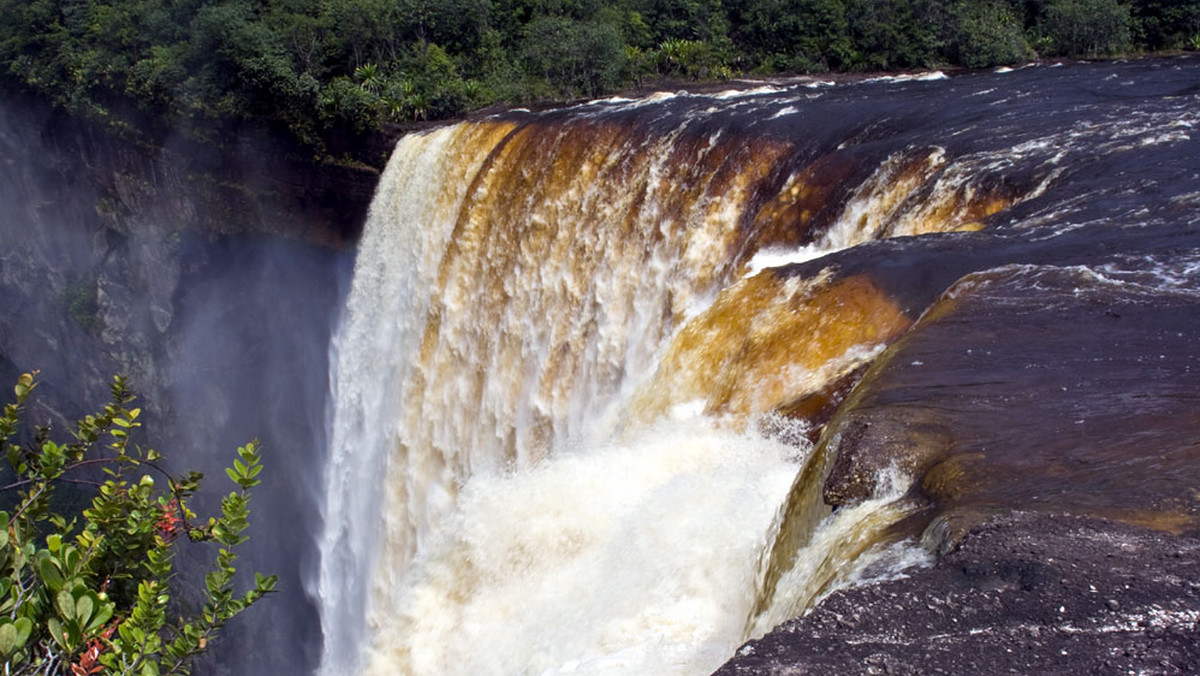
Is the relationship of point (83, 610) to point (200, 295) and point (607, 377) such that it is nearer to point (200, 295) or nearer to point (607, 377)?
point (607, 377)

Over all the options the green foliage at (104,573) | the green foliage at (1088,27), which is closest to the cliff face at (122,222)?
the green foliage at (1088,27)

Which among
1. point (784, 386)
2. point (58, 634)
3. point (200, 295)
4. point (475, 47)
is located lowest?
point (200, 295)

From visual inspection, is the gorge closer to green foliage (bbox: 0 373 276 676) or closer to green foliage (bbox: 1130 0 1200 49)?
green foliage (bbox: 0 373 276 676)

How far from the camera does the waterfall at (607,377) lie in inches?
237

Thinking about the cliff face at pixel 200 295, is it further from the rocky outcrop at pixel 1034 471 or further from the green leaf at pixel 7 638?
the green leaf at pixel 7 638

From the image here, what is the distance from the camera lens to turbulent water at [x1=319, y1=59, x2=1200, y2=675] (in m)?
6.16

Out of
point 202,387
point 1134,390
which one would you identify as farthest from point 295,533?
point 1134,390

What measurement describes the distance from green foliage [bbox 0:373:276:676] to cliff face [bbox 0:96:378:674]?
63.5 feet

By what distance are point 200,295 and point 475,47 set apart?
31.1 ft

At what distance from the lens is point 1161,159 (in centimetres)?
1012

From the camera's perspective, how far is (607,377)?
12141 millimetres

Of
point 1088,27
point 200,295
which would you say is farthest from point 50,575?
point 200,295

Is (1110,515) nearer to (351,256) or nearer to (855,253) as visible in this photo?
(855,253)

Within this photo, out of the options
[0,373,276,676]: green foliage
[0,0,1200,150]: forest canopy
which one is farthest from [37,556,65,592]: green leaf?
[0,0,1200,150]: forest canopy
